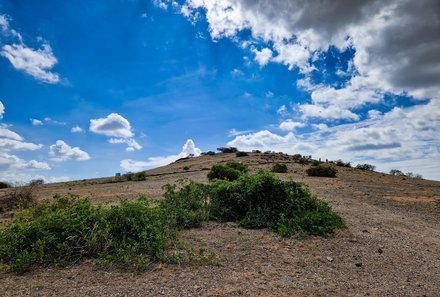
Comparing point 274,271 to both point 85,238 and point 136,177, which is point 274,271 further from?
point 136,177

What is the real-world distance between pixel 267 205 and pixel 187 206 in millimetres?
1861

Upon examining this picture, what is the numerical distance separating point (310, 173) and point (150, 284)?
758 inches

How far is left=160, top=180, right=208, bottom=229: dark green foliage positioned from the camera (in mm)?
7887

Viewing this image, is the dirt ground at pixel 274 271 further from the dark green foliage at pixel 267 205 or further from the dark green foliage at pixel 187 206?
the dark green foliage at pixel 267 205

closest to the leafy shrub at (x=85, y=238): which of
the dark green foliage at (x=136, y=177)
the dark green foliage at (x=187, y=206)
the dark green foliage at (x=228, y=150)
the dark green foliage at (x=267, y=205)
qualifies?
the dark green foliage at (x=187, y=206)

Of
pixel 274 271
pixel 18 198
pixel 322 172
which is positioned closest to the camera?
pixel 274 271

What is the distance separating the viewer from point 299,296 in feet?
14.5

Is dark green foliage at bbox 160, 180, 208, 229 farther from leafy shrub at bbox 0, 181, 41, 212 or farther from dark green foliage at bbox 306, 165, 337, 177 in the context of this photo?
dark green foliage at bbox 306, 165, 337, 177

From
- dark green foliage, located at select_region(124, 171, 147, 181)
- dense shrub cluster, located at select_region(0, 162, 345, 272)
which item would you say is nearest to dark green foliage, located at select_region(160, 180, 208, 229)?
dense shrub cluster, located at select_region(0, 162, 345, 272)

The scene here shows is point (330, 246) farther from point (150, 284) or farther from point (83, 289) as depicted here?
point (83, 289)

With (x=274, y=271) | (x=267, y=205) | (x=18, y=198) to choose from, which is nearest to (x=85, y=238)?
(x=274, y=271)

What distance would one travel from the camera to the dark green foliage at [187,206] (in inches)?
311

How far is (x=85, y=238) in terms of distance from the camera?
5.71m

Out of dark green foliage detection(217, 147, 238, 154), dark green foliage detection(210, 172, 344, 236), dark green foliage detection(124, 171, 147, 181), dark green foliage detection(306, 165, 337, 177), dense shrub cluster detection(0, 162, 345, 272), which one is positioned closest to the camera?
dense shrub cluster detection(0, 162, 345, 272)
